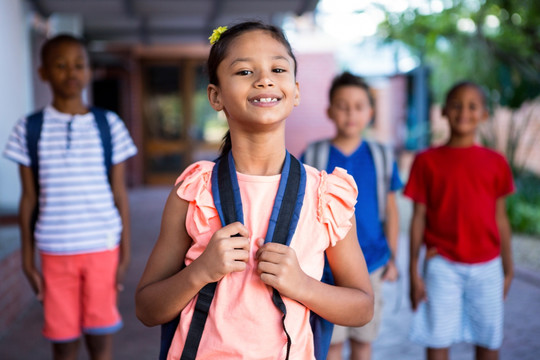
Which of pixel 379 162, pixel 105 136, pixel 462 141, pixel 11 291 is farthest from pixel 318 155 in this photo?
pixel 11 291

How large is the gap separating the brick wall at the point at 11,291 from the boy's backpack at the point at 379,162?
2.69 meters

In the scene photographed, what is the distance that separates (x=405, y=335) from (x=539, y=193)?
5.71 m

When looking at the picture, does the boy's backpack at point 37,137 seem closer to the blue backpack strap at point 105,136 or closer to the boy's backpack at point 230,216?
the blue backpack strap at point 105,136

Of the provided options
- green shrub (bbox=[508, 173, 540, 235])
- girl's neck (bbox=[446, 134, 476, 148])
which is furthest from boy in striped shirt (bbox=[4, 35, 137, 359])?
green shrub (bbox=[508, 173, 540, 235])

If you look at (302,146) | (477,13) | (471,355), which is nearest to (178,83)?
(302,146)

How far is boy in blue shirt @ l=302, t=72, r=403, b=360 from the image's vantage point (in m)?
2.62

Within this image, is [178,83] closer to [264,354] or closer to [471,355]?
[471,355]

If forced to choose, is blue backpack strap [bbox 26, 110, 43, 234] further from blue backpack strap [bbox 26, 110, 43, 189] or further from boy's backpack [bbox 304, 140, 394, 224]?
boy's backpack [bbox 304, 140, 394, 224]

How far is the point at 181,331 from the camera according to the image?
4.63 ft

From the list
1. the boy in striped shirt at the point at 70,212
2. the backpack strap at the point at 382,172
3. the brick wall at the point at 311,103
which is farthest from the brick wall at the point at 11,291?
the brick wall at the point at 311,103

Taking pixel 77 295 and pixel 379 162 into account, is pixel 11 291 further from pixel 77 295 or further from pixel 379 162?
pixel 379 162

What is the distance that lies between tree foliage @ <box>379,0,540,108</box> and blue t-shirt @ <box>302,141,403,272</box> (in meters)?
4.46

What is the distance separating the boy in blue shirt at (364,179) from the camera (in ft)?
8.61

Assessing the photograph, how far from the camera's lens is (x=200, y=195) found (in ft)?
4.80
